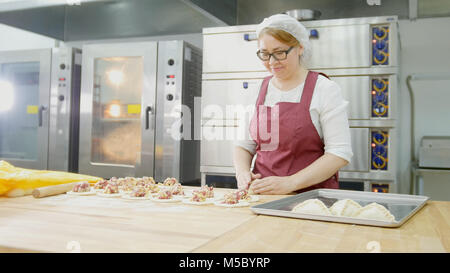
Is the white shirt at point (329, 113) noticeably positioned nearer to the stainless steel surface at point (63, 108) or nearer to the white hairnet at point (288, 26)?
the white hairnet at point (288, 26)

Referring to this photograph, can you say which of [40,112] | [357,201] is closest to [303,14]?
[357,201]

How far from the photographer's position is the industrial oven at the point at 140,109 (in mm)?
3166

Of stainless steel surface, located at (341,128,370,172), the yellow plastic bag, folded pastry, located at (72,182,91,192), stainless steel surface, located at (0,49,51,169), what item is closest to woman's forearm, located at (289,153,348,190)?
folded pastry, located at (72,182,91,192)

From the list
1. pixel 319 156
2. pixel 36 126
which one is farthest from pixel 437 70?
pixel 36 126

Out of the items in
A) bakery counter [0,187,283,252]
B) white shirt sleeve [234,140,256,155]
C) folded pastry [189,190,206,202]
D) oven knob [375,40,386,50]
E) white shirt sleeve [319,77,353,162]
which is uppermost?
oven knob [375,40,386,50]

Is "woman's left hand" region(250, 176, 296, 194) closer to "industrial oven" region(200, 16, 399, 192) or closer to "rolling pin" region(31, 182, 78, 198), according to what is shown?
"rolling pin" region(31, 182, 78, 198)

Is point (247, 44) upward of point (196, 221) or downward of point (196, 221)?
upward

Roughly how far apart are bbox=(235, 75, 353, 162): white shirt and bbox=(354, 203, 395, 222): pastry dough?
2.31ft

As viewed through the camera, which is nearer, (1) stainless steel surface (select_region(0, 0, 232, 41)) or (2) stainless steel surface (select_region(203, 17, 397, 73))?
(2) stainless steel surface (select_region(203, 17, 397, 73))

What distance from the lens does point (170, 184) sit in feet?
5.15

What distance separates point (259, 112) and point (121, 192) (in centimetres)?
81

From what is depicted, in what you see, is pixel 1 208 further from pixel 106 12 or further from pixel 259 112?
pixel 106 12

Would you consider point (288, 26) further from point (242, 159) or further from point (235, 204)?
point (235, 204)

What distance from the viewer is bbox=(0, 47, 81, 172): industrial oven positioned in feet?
11.8
